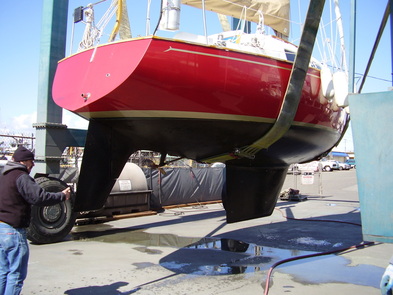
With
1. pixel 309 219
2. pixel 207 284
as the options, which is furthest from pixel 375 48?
pixel 309 219

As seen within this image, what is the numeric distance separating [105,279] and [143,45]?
3.09 metres

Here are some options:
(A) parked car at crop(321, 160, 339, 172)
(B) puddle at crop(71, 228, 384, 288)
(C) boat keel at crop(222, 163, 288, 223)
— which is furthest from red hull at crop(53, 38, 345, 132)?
(A) parked car at crop(321, 160, 339, 172)

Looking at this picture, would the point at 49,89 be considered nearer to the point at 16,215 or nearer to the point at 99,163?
the point at 99,163

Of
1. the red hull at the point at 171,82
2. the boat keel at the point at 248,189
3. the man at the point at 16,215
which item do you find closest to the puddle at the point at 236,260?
the boat keel at the point at 248,189

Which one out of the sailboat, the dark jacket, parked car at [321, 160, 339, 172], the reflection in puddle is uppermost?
parked car at [321, 160, 339, 172]

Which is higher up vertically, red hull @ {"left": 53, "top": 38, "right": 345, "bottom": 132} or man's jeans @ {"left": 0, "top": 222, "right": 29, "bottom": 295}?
red hull @ {"left": 53, "top": 38, "right": 345, "bottom": 132}

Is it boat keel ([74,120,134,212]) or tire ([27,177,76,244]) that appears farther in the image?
tire ([27,177,76,244])

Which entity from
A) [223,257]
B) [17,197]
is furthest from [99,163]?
[223,257]

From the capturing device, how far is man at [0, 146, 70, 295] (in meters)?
3.43

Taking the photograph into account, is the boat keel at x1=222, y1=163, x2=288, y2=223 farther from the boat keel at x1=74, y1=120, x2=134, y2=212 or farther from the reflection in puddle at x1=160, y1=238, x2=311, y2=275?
the boat keel at x1=74, y1=120, x2=134, y2=212

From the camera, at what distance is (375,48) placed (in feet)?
13.4

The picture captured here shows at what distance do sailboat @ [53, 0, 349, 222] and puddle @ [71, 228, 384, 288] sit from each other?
1548 mm

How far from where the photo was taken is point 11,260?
343cm

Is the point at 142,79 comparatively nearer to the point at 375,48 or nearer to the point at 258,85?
the point at 258,85
